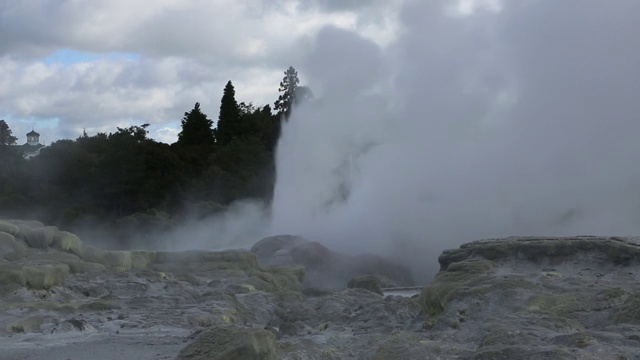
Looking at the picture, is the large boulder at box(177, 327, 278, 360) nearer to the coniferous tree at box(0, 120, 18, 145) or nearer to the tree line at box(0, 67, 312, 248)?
the tree line at box(0, 67, 312, 248)

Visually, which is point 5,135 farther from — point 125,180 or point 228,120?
point 125,180

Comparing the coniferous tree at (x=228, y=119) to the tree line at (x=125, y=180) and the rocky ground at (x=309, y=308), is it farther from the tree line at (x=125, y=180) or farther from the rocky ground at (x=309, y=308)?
the rocky ground at (x=309, y=308)

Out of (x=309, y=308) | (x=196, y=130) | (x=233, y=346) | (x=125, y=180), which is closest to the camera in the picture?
(x=233, y=346)

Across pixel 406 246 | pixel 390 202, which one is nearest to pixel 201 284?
pixel 406 246

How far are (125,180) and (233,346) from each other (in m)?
32.1

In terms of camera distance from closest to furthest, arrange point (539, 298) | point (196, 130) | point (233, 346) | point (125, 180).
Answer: point (233, 346) → point (539, 298) → point (125, 180) → point (196, 130)

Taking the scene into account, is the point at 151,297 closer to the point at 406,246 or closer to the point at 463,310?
the point at 463,310

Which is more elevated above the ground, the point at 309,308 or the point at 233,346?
the point at 233,346

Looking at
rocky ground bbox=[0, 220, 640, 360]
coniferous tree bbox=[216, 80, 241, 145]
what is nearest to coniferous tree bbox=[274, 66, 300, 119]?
coniferous tree bbox=[216, 80, 241, 145]

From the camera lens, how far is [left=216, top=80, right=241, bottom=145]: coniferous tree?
5092cm

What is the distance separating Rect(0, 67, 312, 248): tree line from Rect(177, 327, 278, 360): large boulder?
25.3m

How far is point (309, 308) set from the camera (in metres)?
10.9

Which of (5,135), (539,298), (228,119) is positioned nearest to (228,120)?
(228,119)

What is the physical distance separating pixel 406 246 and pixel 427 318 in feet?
40.6
